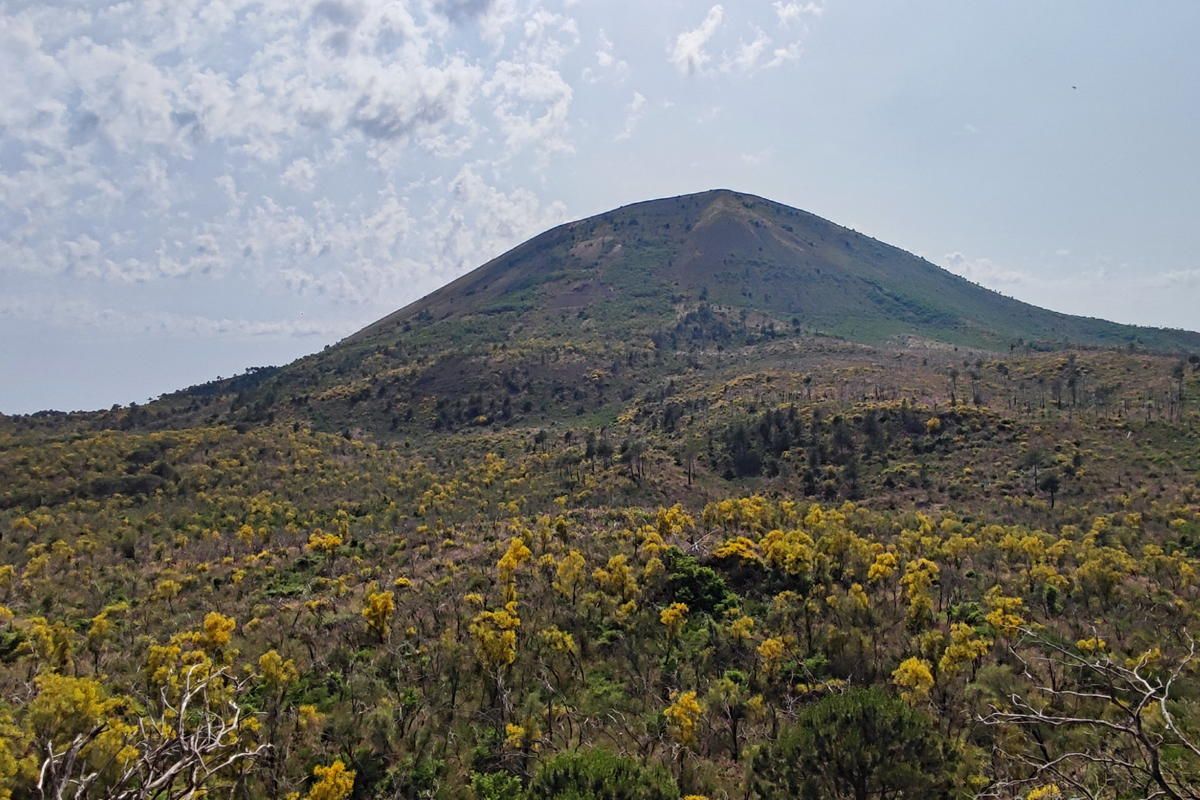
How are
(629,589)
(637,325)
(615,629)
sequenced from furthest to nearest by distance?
(637,325) < (629,589) < (615,629)

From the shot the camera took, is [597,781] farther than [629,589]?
No

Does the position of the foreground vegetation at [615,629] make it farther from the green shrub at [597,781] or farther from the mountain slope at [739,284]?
the mountain slope at [739,284]

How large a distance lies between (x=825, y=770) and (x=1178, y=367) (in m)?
63.6

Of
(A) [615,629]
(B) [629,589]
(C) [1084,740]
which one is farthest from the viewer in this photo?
(B) [629,589]

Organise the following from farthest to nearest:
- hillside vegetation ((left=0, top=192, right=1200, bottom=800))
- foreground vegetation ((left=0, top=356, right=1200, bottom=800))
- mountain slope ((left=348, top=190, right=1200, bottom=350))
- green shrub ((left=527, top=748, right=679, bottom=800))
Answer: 1. mountain slope ((left=348, top=190, right=1200, bottom=350))
2. hillside vegetation ((left=0, top=192, right=1200, bottom=800))
3. foreground vegetation ((left=0, top=356, right=1200, bottom=800))
4. green shrub ((left=527, top=748, right=679, bottom=800))

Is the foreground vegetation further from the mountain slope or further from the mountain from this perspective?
the mountain slope

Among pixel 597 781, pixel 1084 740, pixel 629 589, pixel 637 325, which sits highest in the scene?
pixel 637 325

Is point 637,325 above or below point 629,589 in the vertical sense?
above

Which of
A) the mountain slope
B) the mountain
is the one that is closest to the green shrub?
the mountain

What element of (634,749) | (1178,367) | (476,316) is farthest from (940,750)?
(476,316)

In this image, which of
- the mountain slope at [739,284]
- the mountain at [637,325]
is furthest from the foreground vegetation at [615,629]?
the mountain slope at [739,284]

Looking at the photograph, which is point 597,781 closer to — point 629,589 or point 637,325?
point 629,589

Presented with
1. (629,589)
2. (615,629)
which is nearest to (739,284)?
(629,589)

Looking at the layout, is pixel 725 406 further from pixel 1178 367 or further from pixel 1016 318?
pixel 1016 318
